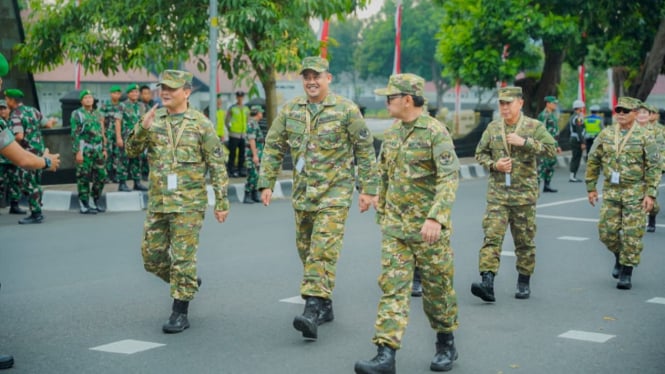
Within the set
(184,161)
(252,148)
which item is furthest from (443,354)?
(252,148)

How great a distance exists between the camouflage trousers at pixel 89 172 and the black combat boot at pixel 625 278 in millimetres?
7908

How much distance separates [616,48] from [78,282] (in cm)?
2078

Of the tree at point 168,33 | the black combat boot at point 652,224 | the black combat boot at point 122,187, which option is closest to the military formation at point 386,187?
the black combat boot at point 652,224

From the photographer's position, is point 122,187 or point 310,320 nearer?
point 310,320

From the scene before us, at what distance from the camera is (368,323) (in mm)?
7496

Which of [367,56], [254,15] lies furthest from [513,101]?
[367,56]

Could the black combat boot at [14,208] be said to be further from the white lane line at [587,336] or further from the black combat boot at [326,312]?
the white lane line at [587,336]

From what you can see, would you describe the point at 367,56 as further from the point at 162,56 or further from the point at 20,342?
the point at 20,342

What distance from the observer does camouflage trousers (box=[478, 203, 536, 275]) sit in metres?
8.40

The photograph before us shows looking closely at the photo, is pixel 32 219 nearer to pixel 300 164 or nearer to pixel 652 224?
pixel 300 164

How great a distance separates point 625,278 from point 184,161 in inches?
165

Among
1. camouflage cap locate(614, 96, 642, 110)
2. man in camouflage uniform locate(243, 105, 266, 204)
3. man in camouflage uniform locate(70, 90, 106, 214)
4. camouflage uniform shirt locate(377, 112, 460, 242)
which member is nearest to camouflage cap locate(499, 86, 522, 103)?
camouflage cap locate(614, 96, 642, 110)

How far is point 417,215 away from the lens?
6.17 metres

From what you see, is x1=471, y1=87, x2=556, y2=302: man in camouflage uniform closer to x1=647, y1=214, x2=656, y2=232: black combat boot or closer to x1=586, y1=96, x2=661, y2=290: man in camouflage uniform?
x1=586, y1=96, x2=661, y2=290: man in camouflage uniform
